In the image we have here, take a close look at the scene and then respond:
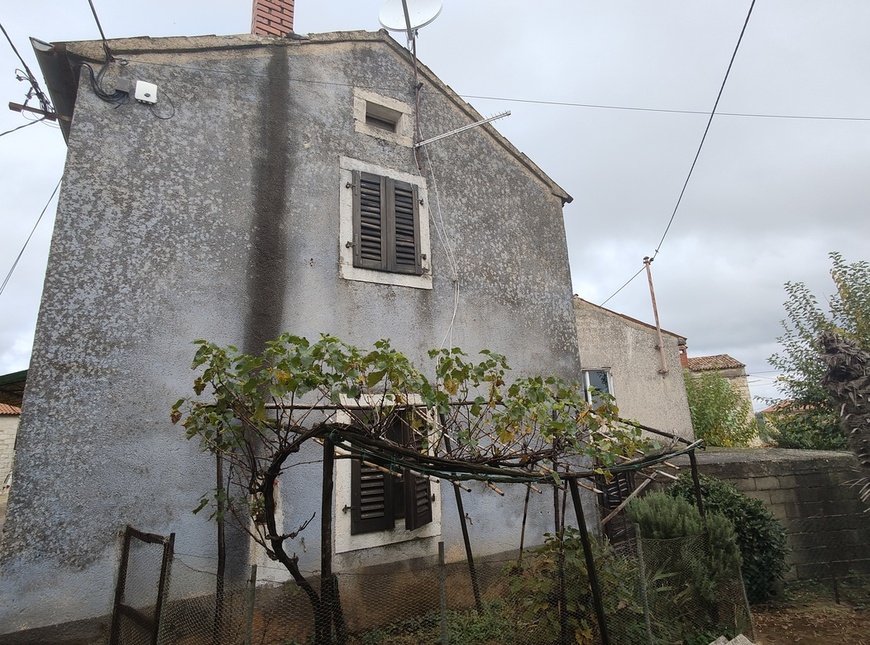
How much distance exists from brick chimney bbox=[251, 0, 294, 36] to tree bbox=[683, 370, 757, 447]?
48.0 ft

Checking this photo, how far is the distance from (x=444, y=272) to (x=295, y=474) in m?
3.17

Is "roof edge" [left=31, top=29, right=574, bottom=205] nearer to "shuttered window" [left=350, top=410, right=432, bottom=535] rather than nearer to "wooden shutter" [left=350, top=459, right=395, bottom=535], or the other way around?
"shuttered window" [left=350, top=410, right=432, bottom=535]

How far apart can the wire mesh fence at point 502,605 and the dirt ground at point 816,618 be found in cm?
79

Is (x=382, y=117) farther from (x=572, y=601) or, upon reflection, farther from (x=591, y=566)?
(x=572, y=601)

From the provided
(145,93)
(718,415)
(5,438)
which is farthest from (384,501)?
(5,438)

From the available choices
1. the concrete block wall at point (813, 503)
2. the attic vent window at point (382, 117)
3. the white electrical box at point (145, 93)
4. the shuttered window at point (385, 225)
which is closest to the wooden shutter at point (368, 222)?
the shuttered window at point (385, 225)

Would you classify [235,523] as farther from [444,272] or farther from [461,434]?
[444,272]

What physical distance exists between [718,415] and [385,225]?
14.1 metres

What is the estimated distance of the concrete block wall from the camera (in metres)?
7.23

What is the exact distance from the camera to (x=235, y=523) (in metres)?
4.86

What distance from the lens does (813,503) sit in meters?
7.46

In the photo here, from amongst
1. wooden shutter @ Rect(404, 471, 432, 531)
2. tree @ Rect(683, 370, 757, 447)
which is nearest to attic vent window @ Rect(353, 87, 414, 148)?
wooden shutter @ Rect(404, 471, 432, 531)

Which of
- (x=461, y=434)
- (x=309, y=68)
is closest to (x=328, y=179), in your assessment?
(x=309, y=68)

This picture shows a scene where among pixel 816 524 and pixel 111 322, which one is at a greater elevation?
pixel 111 322
